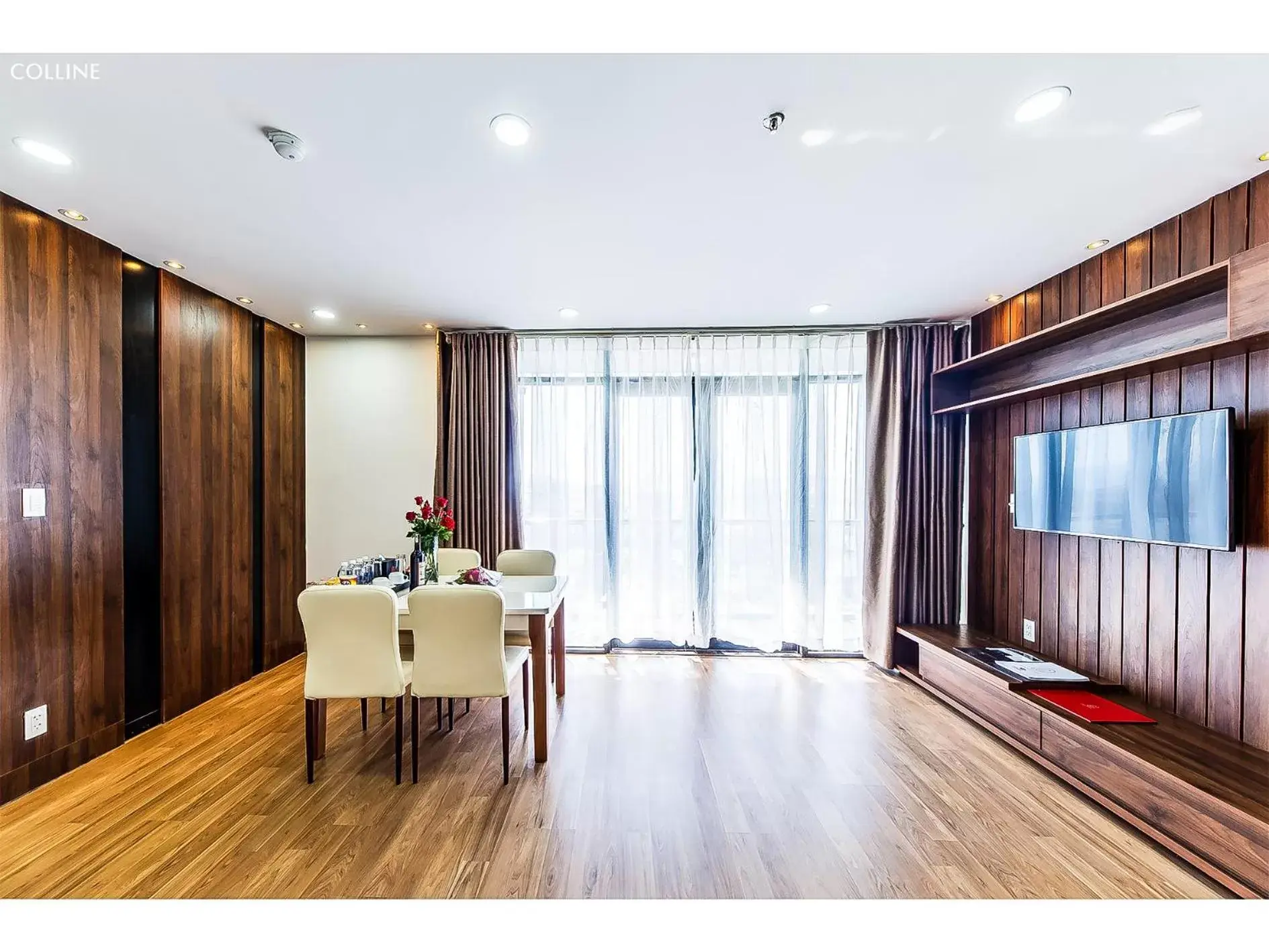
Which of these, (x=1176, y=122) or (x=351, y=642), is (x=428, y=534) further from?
(x=1176, y=122)

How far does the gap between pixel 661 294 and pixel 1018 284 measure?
2180 mm

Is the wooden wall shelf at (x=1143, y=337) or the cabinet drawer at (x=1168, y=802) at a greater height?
the wooden wall shelf at (x=1143, y=337)

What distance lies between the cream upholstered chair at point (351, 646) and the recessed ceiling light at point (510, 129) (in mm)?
1810

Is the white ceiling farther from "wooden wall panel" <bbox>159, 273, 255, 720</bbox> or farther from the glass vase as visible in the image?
the glass vase

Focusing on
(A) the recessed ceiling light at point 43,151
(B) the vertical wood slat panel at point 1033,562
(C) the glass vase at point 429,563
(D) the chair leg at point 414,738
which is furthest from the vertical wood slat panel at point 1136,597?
(A) the recessed ceiling light at point 43,151

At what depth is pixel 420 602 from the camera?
2.12 meters

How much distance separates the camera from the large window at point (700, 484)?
382 centimetres

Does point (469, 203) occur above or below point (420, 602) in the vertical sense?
above

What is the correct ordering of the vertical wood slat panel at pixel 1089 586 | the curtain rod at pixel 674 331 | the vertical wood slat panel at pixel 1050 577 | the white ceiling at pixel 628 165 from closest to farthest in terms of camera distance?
the white ceiling at pixel 628 165 → the vertical wood slat panel at pixel 1089 586 → the vertical wood slat panel at pixel 1050 577 → the curtain rod at pixel 674 331

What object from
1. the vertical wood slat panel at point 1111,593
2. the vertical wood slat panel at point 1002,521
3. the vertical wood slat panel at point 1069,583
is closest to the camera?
the vertical wood slat panel at point 1111,593

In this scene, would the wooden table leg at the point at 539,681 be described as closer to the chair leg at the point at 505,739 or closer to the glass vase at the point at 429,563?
the chair leg at the point at 505,739
